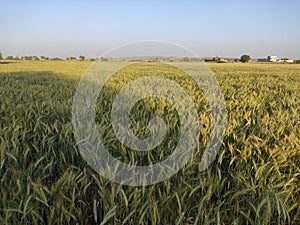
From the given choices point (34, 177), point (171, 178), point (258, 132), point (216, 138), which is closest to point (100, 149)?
point (34, 177)

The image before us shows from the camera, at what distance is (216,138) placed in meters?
2.05

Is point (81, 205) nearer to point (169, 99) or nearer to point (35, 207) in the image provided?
point (35, 207)

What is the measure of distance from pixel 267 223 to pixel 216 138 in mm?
899

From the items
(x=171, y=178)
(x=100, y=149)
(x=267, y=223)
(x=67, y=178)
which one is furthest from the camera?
(x=100, y=149)

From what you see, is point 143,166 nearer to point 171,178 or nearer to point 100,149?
point 171,178

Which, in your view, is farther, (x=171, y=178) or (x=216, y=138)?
(x=216, y=138)

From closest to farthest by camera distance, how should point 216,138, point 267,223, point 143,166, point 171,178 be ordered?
point 267,223, point 171,178, point 143,166, point 216,138

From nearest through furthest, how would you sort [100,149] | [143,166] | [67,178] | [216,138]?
[67,178], [143,166], [100,149], [216,138]

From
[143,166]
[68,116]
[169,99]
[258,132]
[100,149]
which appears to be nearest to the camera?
[143,166]

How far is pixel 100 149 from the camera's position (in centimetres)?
186

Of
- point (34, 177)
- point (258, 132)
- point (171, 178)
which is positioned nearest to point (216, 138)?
point (258, 132)

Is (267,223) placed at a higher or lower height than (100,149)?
lower

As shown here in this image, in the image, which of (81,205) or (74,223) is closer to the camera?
(74,223)

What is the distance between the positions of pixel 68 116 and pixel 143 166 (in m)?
1.35
